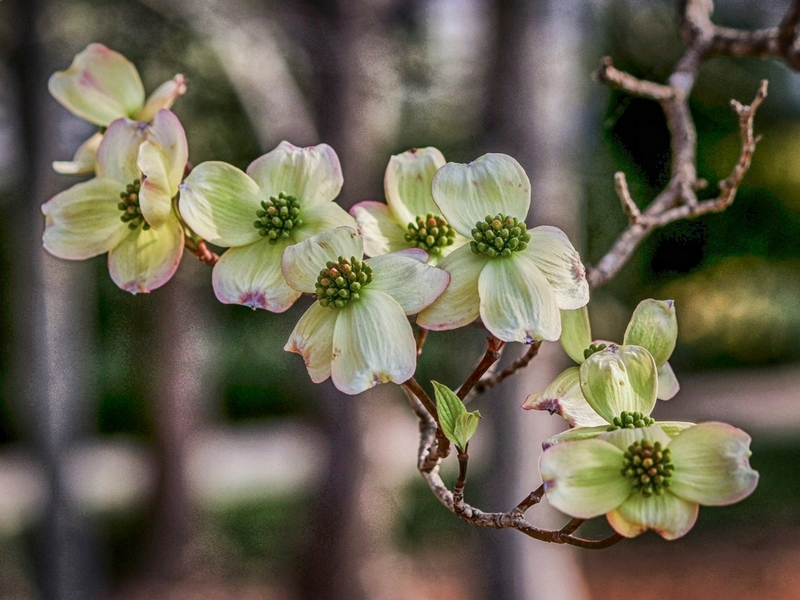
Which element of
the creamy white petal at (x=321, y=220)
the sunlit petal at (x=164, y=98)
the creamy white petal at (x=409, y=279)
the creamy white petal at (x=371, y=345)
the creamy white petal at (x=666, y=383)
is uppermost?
the sunlit petal at (x=164, y=98)

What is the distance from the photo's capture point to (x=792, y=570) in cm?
377

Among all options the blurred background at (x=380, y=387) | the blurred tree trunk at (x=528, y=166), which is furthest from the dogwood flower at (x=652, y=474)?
the blurred tree trunk at (x=528, y=166)

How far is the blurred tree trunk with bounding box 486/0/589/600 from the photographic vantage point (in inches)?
83.0

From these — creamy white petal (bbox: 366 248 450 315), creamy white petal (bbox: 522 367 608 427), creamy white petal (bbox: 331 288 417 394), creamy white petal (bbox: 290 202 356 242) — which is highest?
creamy white petal (bbox: 290 202 356 242)

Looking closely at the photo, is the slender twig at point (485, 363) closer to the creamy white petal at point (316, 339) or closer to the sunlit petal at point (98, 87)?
the creamy white petal at point (316, 339)

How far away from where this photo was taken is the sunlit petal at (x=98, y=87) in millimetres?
542

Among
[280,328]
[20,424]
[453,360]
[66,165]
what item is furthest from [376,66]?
[20,424]

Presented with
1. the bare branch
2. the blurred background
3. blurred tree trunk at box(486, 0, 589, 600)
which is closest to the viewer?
the bare branch

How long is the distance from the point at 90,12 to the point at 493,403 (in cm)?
212

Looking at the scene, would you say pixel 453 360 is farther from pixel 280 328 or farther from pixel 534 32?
pixel 534 32

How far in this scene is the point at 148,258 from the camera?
46 centimetres

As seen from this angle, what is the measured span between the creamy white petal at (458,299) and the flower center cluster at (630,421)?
90 mm

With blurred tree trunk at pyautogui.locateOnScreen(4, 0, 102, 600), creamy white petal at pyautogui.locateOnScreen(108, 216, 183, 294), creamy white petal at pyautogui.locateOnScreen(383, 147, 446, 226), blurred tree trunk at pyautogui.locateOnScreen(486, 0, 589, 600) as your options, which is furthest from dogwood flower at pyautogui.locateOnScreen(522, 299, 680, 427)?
blurred tree trunk at pyautogui.locateOnScreen(4, 0, 102, 600)

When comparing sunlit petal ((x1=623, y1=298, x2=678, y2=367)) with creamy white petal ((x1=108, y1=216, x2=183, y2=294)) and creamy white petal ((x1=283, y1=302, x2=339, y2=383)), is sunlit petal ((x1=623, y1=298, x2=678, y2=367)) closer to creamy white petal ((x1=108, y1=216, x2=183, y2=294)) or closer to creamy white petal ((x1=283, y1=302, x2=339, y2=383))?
creamy white petal ((x1=283, y1=302, x2=339, y2=383))
